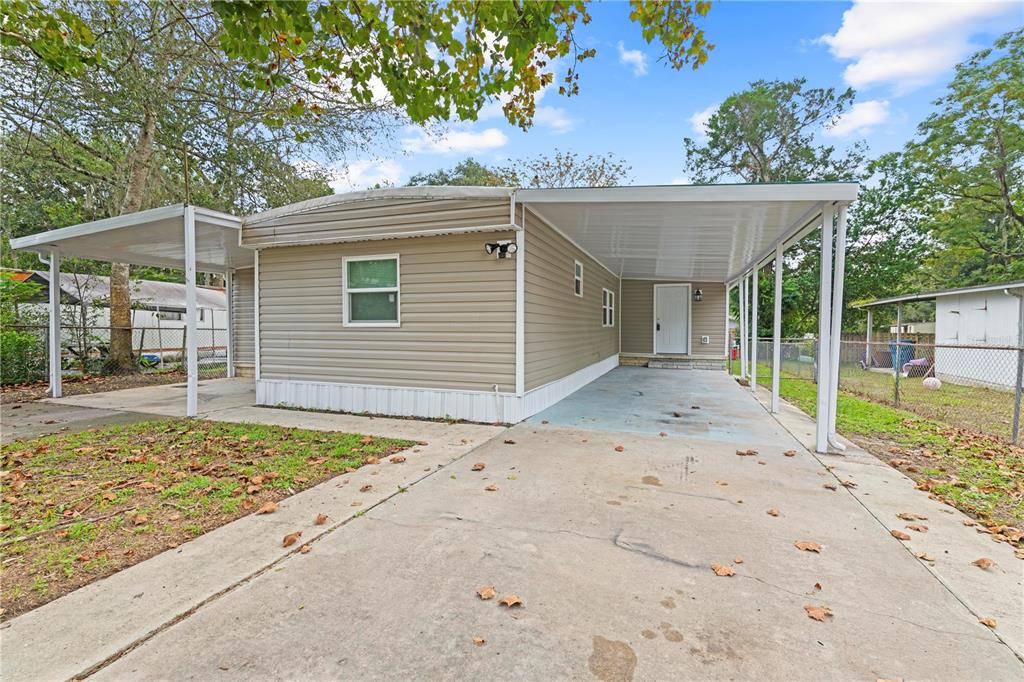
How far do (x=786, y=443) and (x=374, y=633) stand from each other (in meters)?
4.81

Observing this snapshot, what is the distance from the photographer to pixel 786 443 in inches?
196

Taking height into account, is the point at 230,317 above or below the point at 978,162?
below

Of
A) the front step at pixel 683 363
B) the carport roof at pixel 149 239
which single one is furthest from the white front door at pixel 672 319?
the carport roof at pixel 149 239

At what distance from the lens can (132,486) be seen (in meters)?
3.44

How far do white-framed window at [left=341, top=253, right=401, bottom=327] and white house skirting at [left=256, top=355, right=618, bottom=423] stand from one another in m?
0.99

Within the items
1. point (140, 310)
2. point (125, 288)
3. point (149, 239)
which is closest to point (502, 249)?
point (149, 239)

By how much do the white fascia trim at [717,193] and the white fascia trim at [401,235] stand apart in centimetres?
77

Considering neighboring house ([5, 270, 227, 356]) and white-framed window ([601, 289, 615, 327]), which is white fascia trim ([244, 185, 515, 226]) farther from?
neighboring house ([5, 270, 227, 356])

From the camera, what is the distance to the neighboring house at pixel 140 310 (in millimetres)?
11170

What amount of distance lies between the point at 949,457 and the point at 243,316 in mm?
13094

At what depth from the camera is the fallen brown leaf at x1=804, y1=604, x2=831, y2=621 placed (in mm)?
1944

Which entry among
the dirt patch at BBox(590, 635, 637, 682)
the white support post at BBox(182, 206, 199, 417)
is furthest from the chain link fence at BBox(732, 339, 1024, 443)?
the white support post at BBox(182, 206, 199, 417)

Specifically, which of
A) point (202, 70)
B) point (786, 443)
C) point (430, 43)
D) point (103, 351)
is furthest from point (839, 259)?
point (103, 351)

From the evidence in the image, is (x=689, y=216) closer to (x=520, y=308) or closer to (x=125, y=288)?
(x=520, y=308)
